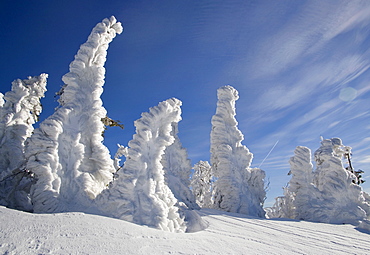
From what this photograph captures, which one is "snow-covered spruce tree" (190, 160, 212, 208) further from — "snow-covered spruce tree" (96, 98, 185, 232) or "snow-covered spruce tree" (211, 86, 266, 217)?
"snow-covered spruce tree" (96, 98, 185, 232)

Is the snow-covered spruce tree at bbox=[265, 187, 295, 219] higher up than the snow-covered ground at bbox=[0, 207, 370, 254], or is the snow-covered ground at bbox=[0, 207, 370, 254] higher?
the snow-covered spruce tree at bbox=[265, 187, 295, 219]

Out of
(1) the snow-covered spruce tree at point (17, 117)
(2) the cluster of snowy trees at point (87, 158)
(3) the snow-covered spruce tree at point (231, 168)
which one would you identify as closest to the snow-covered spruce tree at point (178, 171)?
(3) the snow-covered spruce tree at point (231, 168)

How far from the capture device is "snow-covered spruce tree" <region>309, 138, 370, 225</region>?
12.5 metres

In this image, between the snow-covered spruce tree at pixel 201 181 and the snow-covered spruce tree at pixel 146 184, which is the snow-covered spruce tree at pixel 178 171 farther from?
the snow-covered spruce tree at pixel 201 181

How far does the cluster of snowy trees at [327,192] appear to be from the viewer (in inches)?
495

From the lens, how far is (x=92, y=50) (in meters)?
7.48

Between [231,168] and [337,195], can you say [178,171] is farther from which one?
[337,195]

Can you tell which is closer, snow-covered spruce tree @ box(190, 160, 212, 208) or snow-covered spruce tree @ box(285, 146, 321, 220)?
snow-covered spruce tree @ box(285, 146, 321, 220)

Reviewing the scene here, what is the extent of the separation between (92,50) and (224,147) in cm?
875

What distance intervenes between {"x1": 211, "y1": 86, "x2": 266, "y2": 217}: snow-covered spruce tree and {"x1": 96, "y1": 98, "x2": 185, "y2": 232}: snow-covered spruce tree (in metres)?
6.82

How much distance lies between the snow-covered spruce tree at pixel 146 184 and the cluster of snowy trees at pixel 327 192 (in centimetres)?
982

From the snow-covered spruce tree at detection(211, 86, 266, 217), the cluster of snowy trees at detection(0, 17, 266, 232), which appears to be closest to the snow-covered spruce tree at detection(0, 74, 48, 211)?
the cluster of snowy trees at detection(0, 17, 266, 232)

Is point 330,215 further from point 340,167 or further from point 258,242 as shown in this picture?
point 258,242

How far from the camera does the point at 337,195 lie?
13164 millimetres
